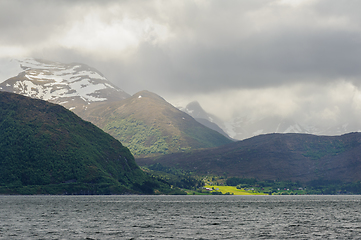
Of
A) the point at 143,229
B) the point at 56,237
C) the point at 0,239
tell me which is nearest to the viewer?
the point at 0,239

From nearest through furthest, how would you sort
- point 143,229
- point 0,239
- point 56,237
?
point 0,239
point 56,237
point 143,229

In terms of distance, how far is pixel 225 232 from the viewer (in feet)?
312

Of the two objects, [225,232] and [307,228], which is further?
[307,228]

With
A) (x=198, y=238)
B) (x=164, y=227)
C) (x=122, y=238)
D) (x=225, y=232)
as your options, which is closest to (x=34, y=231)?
(x=122, y=238)

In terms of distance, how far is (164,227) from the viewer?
105m

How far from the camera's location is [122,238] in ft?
271

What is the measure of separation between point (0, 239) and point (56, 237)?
10982mm

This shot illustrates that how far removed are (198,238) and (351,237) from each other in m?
34.4

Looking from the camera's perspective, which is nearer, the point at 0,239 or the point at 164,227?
the point at 0,239

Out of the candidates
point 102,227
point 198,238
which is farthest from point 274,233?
point 102,227

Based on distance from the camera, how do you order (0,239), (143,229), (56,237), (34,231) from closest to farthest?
(0,239) < (56,237) < (34,231) < (143,229)

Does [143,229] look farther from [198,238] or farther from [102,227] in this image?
[198,238]

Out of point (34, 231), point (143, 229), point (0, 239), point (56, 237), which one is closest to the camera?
point (0, 239)

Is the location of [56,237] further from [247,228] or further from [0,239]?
[247,228]
